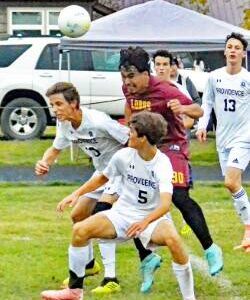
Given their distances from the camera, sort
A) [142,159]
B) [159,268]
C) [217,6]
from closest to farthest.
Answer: [142,159]
[159,268]
[217,6]

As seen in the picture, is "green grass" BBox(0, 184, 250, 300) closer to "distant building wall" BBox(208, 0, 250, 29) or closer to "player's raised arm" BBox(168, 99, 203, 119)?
"player's raised arm" BBox(168, 99, 203, 119)

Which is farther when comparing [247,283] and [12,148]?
[12,148]

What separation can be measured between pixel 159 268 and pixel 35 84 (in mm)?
12623

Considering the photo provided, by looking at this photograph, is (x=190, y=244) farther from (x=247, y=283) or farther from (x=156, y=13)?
(x=156, y=13)

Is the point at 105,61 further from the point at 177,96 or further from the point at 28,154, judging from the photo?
the point at 177,96

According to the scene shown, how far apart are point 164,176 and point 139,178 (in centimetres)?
21

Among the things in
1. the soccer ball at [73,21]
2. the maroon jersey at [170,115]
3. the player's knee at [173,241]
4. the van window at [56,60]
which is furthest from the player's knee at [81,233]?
the van window at [56,60]

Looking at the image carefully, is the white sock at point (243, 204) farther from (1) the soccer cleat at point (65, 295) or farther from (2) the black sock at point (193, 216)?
(1) the soccer cleat at point (65, 295)

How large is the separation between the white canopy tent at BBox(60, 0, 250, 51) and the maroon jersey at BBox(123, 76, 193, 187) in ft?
34.1

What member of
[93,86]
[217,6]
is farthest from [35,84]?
[217,6]

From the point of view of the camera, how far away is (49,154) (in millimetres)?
8898

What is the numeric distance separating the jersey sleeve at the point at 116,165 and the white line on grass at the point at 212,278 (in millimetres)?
1276

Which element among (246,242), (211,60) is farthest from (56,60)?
(246,242)

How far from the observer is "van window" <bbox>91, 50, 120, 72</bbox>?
22.0 metres
